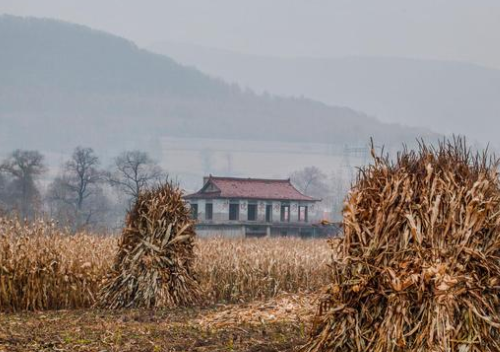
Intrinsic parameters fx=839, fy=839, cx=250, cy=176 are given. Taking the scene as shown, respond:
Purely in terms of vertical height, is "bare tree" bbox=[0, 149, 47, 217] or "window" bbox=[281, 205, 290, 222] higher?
"bare tree" bbox=[0, 149, 47, 217]

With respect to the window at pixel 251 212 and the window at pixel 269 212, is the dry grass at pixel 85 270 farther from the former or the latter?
the window at pixel 269 212

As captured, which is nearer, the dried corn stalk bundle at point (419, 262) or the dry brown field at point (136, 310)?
the dried corn stalk bundle at point (419, 262)

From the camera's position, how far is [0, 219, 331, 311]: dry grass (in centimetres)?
1975

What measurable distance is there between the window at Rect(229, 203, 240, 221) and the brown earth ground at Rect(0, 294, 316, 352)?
5411cm

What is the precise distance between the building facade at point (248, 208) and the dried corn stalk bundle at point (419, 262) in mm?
62667

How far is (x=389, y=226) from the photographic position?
30.3 feet

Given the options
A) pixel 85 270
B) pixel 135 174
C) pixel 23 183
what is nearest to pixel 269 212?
pixel 135 174

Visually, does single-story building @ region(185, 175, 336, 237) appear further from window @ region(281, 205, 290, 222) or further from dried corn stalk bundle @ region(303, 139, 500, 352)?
dried corn stalk bundle @ region(303, 139, 500, 352)

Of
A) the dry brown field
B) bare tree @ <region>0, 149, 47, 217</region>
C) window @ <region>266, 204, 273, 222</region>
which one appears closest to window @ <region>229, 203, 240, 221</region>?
window @ <region>266, 204, 273, 222</region>

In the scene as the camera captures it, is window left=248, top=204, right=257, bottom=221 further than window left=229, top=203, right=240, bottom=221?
Yes

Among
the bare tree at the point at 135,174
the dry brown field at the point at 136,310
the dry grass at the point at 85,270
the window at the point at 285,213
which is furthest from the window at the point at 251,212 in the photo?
the dry grass at the point at 85,270

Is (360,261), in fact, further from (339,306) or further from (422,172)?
(422,172)

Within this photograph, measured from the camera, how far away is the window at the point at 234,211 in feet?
244

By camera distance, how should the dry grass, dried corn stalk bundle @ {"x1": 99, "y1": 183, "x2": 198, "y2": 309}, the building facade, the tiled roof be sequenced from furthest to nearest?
1. the tiled roof
2. the building facade
3. the dry grass
4. dried corn stalk bundle @ {"x1": 99, "y1": 183, "x2": 198, "y2": 309}
